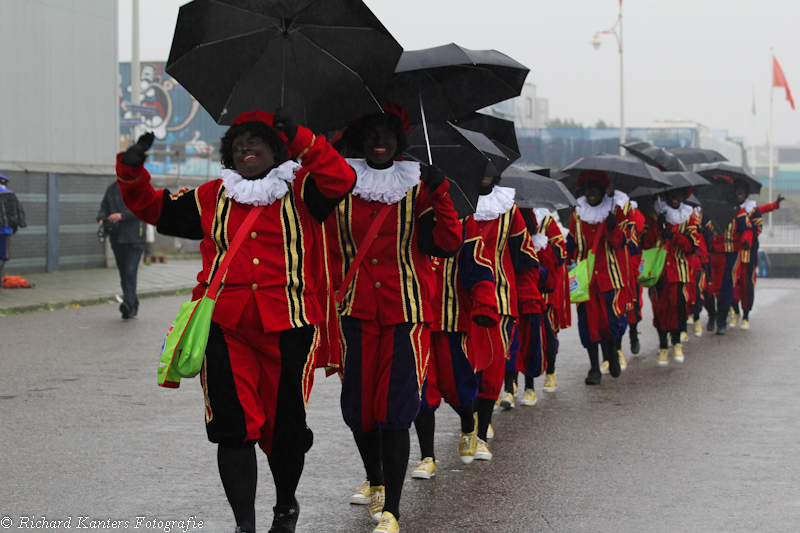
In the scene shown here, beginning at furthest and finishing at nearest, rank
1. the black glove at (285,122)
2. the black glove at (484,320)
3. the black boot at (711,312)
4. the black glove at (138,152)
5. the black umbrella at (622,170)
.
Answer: the black boot at (711,312) → the black umbrella at (622,170) → the black glove at (484,320) → the black glove at (138,152) → the black glove at (285,122)

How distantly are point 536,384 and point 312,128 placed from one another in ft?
17.6

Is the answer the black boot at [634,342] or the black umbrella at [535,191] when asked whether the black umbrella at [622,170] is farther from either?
the black boot at [634,342]

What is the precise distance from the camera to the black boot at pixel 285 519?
14.7ft

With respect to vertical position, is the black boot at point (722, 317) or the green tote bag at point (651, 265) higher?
the green tote bag at point (651, 265)

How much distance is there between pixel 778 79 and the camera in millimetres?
39188

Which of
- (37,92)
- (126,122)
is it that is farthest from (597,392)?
(126,122)

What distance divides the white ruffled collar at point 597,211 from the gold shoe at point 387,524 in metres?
4.98

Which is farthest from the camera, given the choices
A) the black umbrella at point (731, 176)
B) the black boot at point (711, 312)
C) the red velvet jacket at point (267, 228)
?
the black boot at point (711, 312)

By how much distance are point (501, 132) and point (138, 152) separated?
115 inches

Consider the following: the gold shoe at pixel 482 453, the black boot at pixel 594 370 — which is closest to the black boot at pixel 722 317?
the black boot at pixel 594 370

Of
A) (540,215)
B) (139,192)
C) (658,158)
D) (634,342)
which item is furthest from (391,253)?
(658,158)

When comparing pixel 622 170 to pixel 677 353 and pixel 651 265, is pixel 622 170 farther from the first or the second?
pixel 677 353

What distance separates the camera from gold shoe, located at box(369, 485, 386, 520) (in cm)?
494

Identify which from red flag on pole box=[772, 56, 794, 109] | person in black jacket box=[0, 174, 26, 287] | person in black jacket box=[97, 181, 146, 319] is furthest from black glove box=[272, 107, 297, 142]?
red flag on pole box=[772, 56, 794, 109]
